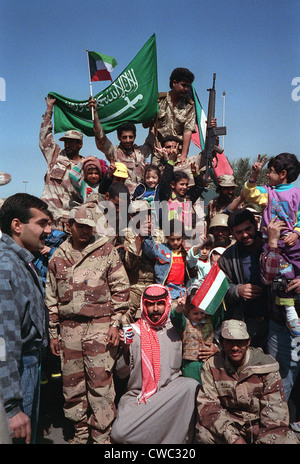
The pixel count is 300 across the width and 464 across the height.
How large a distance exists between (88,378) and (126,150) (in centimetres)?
351

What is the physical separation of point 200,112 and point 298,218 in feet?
11.7

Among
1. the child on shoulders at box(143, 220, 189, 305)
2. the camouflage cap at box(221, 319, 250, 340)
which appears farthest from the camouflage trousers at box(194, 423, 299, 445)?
the child on shoulders at box(143, 220, 189, 305)

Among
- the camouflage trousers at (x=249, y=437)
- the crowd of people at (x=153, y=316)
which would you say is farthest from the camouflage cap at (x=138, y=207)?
the camouflage trousers at (x=249, y=437)

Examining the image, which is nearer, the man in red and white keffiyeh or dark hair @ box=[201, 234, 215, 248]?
the man in red and white keffiyeh

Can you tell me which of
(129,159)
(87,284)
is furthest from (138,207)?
(129,159)

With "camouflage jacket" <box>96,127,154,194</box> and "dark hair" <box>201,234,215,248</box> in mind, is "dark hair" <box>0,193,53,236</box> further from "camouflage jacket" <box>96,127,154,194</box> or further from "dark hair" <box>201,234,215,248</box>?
"camouflage jacket" <box>96,127,154,194</box>

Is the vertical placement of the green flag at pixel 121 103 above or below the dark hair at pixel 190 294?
above

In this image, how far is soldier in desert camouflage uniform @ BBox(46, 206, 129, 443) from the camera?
11.5 feet

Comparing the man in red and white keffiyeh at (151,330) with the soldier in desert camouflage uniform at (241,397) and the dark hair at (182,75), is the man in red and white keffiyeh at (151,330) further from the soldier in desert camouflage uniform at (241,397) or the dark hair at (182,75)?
the dark hair at (182,75)

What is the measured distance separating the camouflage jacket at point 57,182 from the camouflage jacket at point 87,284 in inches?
54.8

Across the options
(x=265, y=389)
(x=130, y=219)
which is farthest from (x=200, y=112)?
(x=265, y=389)

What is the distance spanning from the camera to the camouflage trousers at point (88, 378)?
3.50 metres

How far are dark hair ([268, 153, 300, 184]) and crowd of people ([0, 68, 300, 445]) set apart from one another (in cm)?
1

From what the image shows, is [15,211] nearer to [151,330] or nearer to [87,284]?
[87,284]
